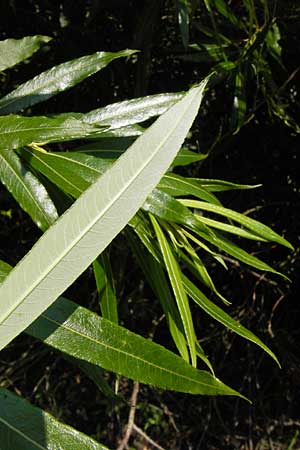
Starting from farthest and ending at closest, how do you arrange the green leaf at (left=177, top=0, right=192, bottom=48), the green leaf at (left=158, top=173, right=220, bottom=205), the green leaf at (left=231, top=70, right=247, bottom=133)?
the green leaf at (left=231, top=70, right=247, bottom=133)
the green leaf at (left=177, top=0, right=192, bottom=48)
the green leaf at (left=158, top=173, right=220, bottom=205)

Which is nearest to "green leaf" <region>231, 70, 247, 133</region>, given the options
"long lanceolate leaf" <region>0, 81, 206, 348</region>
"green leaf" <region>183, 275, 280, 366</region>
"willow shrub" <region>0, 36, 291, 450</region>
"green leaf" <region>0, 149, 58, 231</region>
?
"willow shrub" <region>0, 36, 291, 450</region>

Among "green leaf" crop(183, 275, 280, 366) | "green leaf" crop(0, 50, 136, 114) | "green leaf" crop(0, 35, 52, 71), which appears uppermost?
"green leaf" crop(0, 35, 52, 71)

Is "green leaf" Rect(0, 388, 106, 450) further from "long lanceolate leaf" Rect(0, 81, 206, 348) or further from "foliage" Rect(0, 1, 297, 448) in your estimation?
"long lanceolate leaf" Rect(0, 81, 206, 348)

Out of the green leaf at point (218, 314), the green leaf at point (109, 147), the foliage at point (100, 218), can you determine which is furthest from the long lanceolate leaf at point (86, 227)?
the green leaf at point (109, 147)

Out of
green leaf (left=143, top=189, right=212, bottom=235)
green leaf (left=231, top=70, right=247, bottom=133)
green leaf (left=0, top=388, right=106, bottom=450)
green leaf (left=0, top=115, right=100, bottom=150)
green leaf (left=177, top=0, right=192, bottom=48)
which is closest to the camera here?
green leaf (left=0, top=388, right=106, bottom=450)

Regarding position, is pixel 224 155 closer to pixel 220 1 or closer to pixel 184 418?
pixel 220 1

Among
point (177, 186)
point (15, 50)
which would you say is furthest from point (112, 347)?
point (15, 50)

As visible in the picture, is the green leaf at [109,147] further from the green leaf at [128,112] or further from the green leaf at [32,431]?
the green leaf at [32,431]
